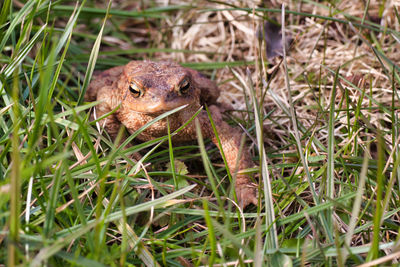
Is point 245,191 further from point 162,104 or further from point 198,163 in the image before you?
point 162,104

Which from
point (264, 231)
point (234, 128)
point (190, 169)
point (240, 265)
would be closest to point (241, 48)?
point (234, 128)

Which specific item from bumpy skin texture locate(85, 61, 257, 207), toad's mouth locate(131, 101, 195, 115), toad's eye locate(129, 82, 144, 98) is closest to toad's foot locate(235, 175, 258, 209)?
bumpy skin texture locate(85, 61, 257, 207)

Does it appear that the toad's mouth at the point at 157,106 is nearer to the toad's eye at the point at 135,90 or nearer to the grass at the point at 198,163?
the toad's eye at the point at 135,90

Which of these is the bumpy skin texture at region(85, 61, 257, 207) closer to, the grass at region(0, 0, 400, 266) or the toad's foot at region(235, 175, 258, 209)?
the toad's foot at region(235, 175, 258, 209)

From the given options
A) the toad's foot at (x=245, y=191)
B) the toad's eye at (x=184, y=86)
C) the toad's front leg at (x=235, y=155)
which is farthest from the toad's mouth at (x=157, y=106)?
the toad's foot at (x=245, y=191)

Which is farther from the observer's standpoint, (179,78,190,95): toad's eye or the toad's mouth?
(179,78,190,95): toad's eye

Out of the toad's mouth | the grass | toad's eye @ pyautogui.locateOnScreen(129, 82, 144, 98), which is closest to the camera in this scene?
the grass

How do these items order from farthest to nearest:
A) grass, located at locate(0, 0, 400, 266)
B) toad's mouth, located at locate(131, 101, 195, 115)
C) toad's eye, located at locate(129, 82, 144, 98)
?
toad's eye, located at locate(129, 82, 144, 98) → toad's mouth, located at locate(131, 101, 195, 115) → grass, located at locate(0, 0, 400, 266)

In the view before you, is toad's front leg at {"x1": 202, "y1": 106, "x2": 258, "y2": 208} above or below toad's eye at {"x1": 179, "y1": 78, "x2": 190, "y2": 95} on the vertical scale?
below
